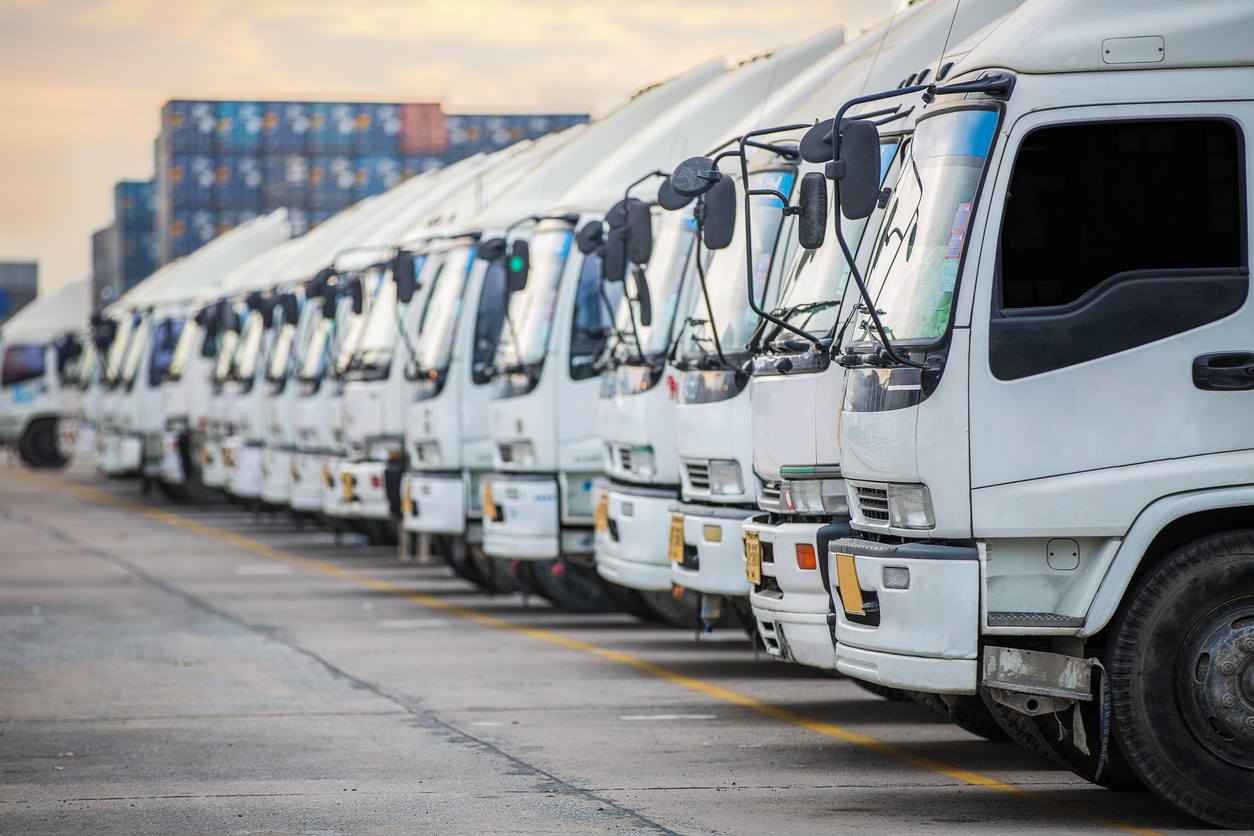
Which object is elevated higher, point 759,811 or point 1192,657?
point 1192,657

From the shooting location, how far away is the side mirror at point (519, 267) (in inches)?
547

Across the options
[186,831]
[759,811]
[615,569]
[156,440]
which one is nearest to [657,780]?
[759,811]

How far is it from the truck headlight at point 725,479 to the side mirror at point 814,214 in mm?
2637

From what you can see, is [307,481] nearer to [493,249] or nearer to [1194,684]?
[493,249]

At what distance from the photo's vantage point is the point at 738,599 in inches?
401

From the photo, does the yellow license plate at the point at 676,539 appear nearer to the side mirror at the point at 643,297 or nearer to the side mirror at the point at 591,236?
the side mirror at the point at 643,297

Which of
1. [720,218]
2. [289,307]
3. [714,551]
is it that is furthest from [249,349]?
[720,218]

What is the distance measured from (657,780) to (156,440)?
23512mm

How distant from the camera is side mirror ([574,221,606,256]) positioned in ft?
40.2

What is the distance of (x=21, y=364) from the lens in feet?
135

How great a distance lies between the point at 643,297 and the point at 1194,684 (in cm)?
489

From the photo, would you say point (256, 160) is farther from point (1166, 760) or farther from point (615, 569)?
point (1166, 760)

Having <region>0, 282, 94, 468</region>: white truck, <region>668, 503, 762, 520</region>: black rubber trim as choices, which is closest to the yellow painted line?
<region>668, 503, 762, 520</region>: black rubber trim

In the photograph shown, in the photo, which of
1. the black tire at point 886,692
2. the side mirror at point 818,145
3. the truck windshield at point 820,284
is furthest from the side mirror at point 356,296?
the side mirror at point 818,145
